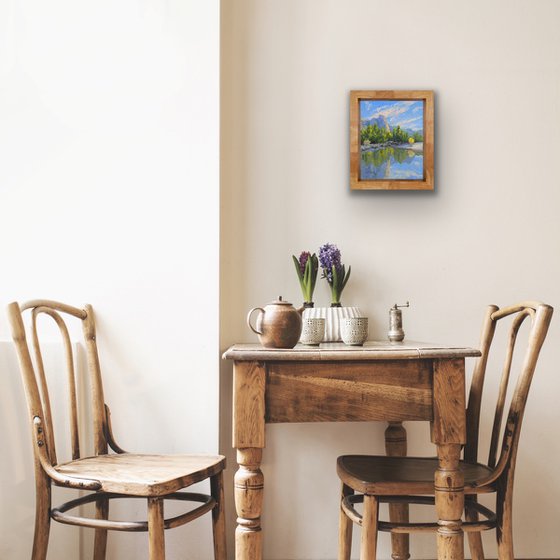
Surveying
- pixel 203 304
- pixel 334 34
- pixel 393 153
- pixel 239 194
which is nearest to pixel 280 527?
pixel 203 304

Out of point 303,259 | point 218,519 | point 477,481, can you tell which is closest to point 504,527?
point 477,481

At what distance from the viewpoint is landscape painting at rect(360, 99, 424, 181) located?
7.58 ft

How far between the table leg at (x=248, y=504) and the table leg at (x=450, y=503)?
1.49ft

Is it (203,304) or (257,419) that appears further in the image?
(203,304)

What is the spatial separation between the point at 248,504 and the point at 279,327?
458 millimetres

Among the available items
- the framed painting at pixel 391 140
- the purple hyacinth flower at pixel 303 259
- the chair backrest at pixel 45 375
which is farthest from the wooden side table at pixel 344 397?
the framed painting at pixel 391 140

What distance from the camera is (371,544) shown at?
1.69 m

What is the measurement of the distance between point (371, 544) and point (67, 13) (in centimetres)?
193

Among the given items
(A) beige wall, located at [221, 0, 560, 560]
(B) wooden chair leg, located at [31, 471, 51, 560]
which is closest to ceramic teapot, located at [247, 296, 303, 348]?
(A) beige wall, located at [221, 0, 560, 560]

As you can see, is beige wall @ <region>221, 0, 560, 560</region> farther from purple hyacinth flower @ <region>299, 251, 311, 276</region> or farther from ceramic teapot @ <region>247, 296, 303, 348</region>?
ceramic teapot @ <region>247, 296, 303, 348</region>

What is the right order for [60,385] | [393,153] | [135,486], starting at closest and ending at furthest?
[135,486] → [60,385] → [393,153]

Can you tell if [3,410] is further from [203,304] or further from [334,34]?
[334,34]

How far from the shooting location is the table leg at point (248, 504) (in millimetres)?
1593

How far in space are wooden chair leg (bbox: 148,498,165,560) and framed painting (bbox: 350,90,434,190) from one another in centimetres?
129
